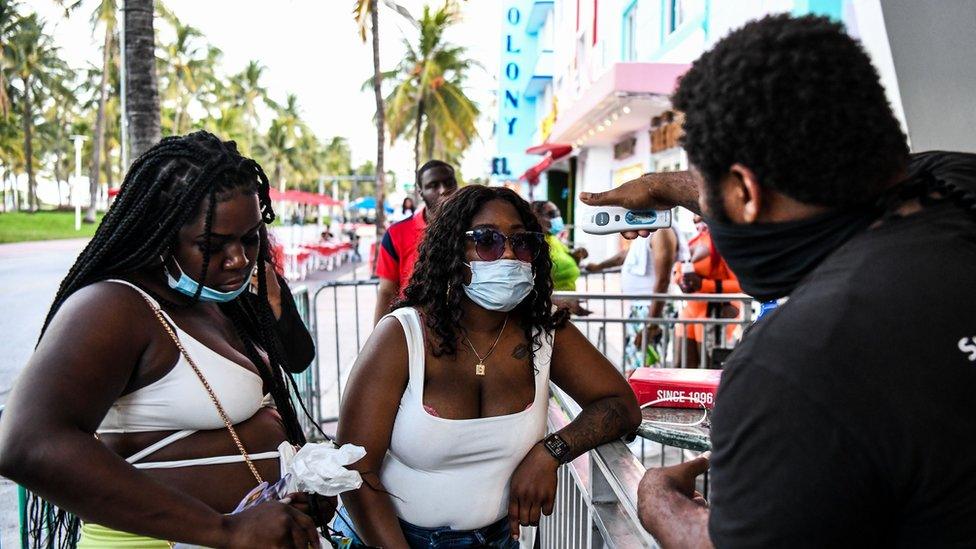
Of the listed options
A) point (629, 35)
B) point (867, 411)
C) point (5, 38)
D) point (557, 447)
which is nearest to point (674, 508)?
point (867, 411)

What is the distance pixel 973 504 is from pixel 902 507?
92mm

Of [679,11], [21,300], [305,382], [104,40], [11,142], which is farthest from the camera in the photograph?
[11,142]

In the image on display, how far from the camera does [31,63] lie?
51.3m

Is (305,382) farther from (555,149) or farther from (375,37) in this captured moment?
(375,37)

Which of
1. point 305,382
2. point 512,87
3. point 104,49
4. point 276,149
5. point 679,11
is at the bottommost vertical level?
point 305,382

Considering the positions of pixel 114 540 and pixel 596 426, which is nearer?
pixel 114 540

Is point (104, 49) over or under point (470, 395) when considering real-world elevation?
over

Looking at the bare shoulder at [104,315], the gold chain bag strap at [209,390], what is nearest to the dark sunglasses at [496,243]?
the gold chain bag strap at [209,390]

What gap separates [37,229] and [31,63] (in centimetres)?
1465

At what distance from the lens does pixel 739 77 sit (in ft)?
3.77

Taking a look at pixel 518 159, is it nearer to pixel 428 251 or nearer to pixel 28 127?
pixel 428 251

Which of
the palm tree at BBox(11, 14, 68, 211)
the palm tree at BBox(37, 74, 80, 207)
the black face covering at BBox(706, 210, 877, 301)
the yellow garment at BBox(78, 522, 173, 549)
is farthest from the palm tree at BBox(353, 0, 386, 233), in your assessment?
the palm tree at BBox(37, 74, 80, 207)

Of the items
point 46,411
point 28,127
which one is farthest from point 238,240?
point 28,127

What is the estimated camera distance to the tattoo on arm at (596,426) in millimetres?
2355
